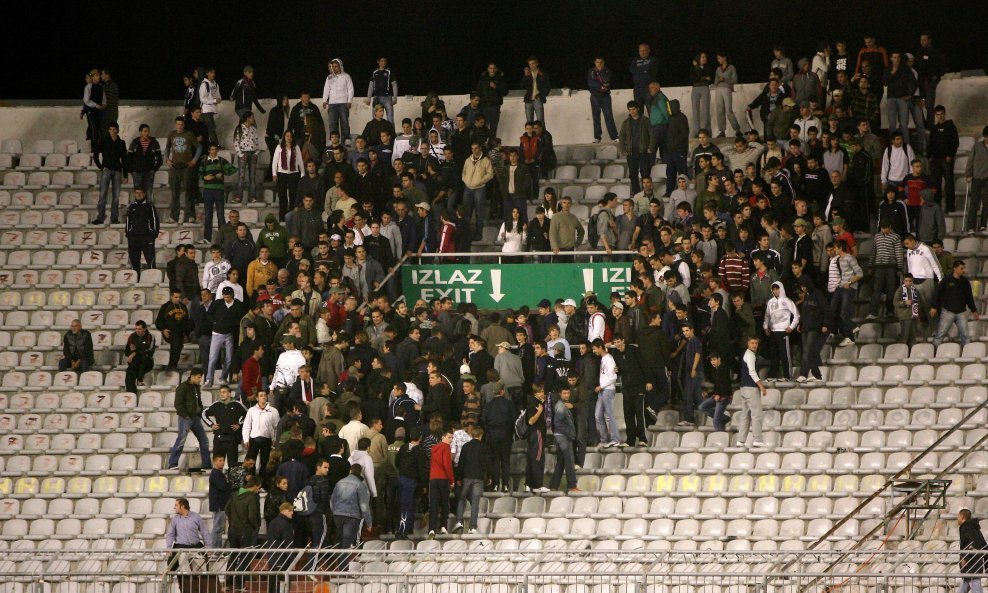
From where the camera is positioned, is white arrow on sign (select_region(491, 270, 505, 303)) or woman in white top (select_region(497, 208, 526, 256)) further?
woman in white top (select_region(497, 208, 526, 256))

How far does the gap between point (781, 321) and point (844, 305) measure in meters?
0.87

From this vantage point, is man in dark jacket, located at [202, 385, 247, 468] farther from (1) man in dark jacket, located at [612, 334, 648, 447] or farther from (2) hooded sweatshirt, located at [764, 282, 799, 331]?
(2) hooded sweatshirt, located at [764, 282, 799, 331]

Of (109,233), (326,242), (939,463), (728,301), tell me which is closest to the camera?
(939,463)

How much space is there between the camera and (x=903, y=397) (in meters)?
19.4

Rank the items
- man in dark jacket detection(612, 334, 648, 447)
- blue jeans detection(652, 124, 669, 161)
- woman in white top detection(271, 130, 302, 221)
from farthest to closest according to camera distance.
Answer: woman in white top detection(271, 130, 302, 221), blue jeans detection(652, 124, 669, 161), man in dark jacket detection(612, 334, 648, 447)

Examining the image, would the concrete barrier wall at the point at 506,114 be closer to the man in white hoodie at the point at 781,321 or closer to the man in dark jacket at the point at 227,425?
the man in white hoodie at the point at 781,321

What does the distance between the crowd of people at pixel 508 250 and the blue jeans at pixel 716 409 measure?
11 cm

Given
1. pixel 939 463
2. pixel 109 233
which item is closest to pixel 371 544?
pixel 939 463

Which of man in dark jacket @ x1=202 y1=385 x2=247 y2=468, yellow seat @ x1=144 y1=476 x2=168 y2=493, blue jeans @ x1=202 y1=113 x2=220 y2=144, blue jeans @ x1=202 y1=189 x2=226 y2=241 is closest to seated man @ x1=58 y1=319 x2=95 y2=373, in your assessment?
blue jeans @ x1=202 y1=189 x2=226 y2=241

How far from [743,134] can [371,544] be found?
30.7ft

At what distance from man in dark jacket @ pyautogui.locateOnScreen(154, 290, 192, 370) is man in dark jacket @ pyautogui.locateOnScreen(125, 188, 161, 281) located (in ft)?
6.11

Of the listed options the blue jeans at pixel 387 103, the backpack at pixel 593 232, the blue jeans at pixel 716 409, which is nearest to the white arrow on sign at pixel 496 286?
the backpack at pixel 593 232

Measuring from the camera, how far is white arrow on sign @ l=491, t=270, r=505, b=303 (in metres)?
21.9

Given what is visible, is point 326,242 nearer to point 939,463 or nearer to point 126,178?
point 126,178
